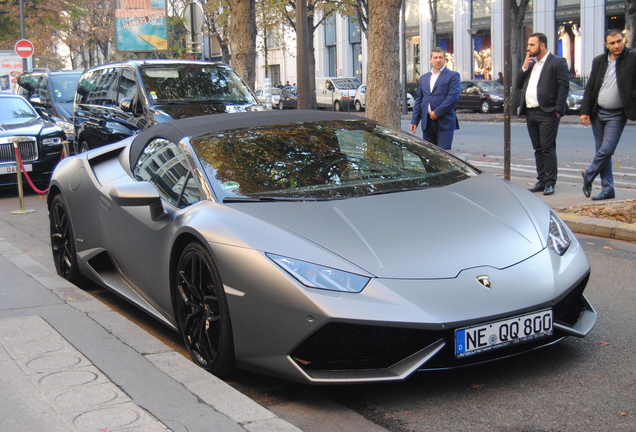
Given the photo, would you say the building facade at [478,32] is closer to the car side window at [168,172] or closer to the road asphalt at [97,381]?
the car side window at [168,172]

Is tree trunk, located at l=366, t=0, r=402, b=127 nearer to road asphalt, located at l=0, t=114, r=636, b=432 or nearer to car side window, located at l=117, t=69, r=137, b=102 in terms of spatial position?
car side window, located at l=117, t=69, r=137, b=102

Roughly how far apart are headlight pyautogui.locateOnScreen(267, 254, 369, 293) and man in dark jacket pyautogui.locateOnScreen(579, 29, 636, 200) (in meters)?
6.06

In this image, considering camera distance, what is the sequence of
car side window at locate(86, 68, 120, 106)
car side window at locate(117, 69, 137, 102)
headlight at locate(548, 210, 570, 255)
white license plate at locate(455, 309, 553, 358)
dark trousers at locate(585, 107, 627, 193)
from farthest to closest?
car side window at locate(86, 68, 120, 106) → car side window at locate(117, 69, 137, 102) → dark trousers at locate(585, 107, 627, 193) → headlight at locate(548, 210, 570, 255) → white license plate at locate(455, 309, 553, 358)

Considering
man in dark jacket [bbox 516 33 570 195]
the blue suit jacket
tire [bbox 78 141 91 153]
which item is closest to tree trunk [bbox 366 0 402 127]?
the blue suit jacket

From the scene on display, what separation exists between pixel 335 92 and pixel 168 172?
39.3 m

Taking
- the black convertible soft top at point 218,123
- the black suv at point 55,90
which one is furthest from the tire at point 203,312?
the black suv at point 55,90

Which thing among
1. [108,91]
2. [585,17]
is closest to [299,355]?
[108,91]

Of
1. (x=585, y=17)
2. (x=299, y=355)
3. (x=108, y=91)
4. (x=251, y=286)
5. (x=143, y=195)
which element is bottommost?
(x=299, y=355)

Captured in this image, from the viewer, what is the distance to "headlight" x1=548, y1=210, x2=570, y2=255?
414cm

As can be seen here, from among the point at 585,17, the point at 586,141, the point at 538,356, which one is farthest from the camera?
the point at 585,17

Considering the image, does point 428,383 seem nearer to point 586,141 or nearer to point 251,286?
point 251,286

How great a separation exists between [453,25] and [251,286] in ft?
153

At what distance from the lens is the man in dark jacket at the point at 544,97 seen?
9547 millimetres

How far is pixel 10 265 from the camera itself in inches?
265
